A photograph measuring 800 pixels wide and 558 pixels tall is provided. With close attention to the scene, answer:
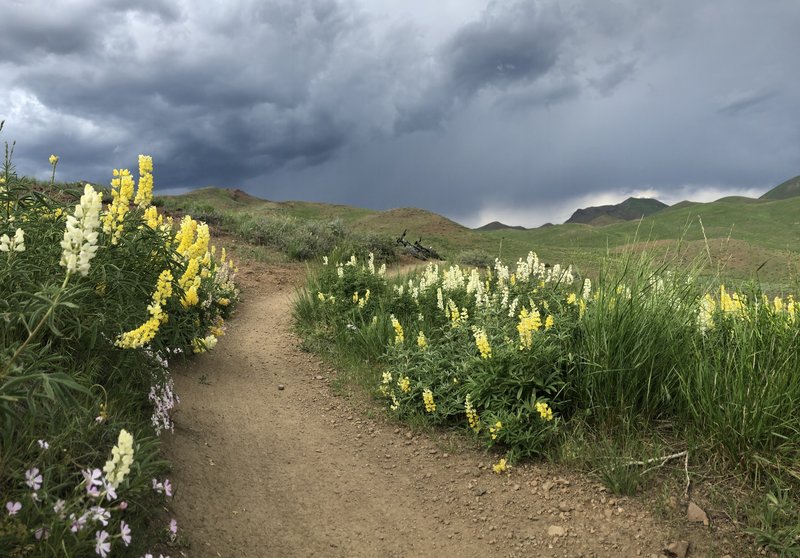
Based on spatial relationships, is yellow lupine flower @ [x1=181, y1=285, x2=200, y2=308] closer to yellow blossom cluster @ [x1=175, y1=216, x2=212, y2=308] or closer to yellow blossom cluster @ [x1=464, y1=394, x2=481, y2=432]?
yellow blossom cluster @ [x1=175, y1=216, x2=212, y2=308]

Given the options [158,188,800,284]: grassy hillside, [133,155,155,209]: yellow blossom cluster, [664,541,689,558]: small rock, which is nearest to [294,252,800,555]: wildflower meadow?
[664,541,689,558]: small rock

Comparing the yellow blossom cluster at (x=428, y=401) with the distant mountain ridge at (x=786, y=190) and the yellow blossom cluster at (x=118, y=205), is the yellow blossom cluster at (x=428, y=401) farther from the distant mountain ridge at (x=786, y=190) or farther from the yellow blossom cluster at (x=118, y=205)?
the distant mountain ridge at (x=786, y=190)

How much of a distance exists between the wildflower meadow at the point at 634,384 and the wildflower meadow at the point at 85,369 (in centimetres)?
267

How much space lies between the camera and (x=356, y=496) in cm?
459

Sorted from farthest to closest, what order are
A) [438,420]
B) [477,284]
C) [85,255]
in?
1. [477,284]
2. [438,420]
3. [85,255]

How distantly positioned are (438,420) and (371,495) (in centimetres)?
111

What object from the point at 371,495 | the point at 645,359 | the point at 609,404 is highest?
the point at 645,359

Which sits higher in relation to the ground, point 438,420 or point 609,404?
point 609,404

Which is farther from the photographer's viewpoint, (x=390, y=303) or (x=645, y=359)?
(x=390, y=303)

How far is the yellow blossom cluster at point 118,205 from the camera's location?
158 inches

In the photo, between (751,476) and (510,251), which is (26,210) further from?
(510,251)

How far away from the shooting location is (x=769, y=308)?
4691 millimetres

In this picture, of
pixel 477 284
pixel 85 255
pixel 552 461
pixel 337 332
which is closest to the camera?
pixel 85 255

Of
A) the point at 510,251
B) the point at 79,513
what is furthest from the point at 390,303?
the point at 510,251
